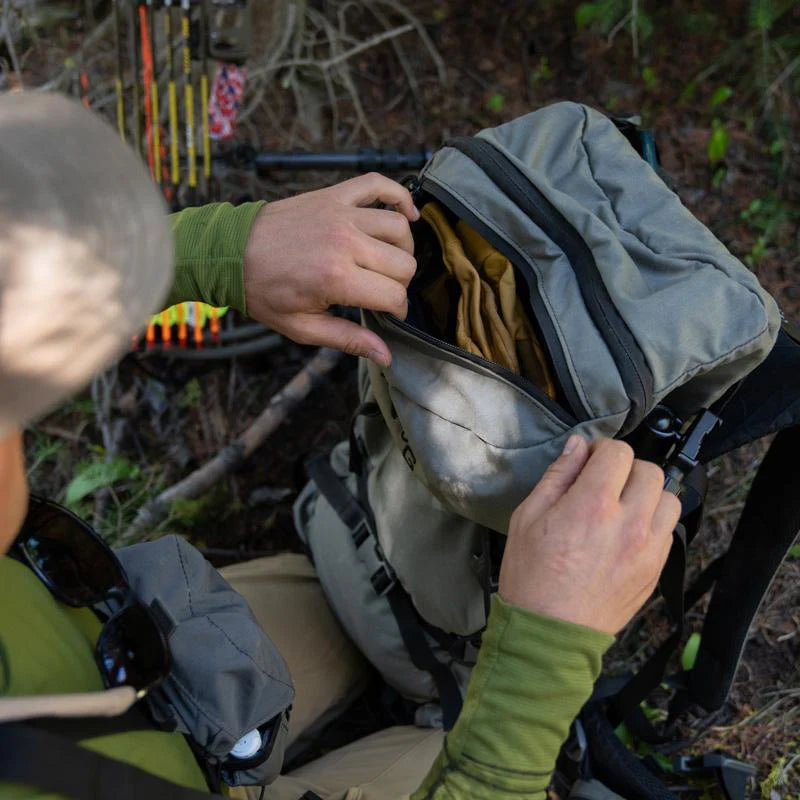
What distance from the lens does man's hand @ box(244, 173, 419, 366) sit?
53.6 inches

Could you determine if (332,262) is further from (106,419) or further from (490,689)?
(106,419)

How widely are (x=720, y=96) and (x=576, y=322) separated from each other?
1.96 meters

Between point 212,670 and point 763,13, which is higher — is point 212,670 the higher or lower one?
the lower one

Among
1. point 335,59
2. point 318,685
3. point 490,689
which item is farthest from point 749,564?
point 335,59

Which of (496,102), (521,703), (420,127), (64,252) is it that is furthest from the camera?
(420,127)

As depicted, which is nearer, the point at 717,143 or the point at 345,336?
the point at 345,336

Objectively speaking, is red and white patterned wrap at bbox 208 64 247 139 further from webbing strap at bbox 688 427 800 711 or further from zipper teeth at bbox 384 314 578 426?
webbing strap at bbox 688 427 800 711

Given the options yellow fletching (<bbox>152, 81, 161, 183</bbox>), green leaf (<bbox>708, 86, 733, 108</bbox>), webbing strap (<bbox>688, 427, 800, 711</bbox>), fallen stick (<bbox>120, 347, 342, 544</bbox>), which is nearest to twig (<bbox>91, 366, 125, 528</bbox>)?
fallen stick (<bbox>120, 347, 342, 544</bbox>)

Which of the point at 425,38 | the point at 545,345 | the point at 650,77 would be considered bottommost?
the point at 545,345

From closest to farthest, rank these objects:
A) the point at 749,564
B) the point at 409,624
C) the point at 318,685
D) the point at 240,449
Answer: the point at 749,564 < the point at 409,624 < the point at 318,685 < the point at 240,449

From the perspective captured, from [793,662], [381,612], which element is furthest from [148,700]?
[793,662]

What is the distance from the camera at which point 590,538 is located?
1156mm

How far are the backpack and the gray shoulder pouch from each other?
0.45 metres

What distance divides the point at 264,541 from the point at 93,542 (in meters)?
1.36
